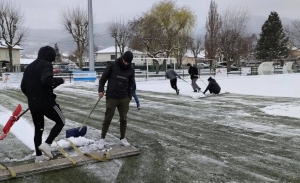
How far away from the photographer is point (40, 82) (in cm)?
463

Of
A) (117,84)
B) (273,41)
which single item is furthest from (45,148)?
(273,41)

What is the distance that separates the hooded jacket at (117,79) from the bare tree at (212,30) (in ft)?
135

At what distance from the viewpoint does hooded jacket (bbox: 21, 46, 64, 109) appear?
4605 millimetres

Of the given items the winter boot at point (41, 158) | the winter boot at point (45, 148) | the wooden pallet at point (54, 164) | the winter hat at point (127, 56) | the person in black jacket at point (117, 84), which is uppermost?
the winter hat at point (127, 56)

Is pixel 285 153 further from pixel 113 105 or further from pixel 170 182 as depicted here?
pixel 113 105

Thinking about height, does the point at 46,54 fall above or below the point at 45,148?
above

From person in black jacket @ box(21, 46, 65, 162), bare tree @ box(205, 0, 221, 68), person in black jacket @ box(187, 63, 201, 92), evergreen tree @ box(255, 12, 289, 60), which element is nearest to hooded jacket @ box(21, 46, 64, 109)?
person in black jacket @ box(21, 46, 65, 162)

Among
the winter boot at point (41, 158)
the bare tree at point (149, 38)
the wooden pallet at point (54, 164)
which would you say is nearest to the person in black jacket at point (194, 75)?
the wooden pallet at point (54, 164)

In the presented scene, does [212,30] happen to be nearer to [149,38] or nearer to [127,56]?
[149,38]

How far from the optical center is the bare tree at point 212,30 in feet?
149

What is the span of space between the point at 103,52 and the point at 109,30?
39.8 m

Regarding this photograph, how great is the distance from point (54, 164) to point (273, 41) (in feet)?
203

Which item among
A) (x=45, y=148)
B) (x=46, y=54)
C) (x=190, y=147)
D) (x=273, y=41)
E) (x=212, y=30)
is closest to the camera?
(x=46, y=54)

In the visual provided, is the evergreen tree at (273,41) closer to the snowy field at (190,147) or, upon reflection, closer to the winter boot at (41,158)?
the snowy field at (190,147)
